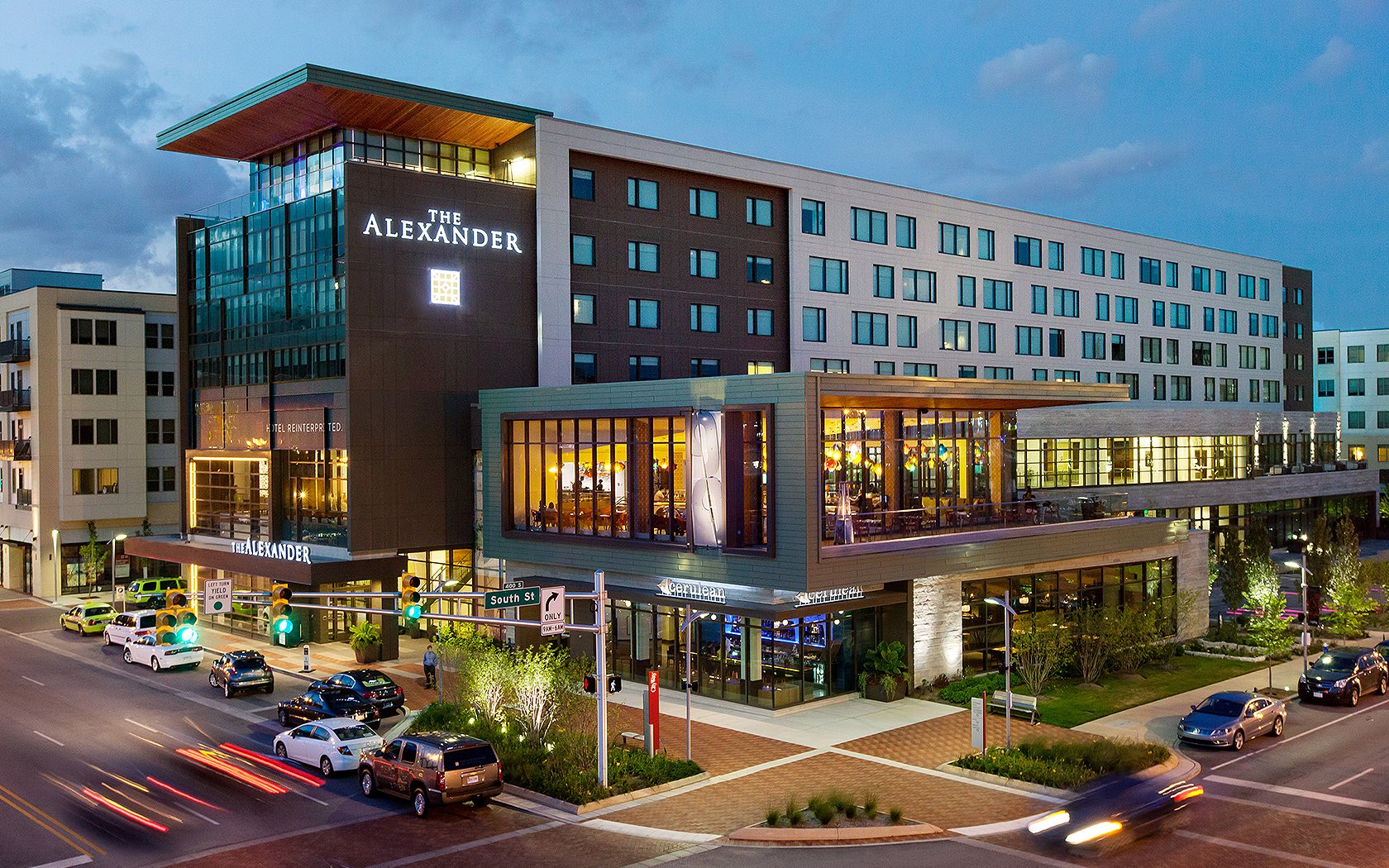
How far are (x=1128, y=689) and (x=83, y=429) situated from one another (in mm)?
64786

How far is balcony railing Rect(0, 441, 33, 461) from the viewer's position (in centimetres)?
7539

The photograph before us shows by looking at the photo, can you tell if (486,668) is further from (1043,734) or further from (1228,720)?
(1228,720)

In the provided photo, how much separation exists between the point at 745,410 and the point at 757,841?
17.5 m

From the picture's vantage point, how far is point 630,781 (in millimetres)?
30672

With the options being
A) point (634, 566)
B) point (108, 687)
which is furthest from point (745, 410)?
point (108, 687)

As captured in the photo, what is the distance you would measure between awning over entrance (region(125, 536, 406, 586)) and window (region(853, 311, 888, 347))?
95.4ft

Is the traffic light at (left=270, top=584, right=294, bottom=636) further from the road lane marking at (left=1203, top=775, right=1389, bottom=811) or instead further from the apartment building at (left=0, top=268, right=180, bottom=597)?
the apartment building at (left=0, top=268, right=180, bottom=597)

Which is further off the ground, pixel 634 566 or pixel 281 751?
pixel 634 566

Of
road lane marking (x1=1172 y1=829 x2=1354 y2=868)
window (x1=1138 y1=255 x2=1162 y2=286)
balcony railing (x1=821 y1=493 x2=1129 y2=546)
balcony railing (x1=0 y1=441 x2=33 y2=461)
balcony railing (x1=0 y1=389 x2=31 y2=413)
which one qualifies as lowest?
road lane marking (x1=1172 y1=829 x2=1354 y2=868)

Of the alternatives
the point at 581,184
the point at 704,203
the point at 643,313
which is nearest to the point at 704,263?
the point at 704,203

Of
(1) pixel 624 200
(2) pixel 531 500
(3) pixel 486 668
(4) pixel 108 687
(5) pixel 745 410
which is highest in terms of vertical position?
(1) pixel 624 200

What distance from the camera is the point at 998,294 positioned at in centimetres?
7406

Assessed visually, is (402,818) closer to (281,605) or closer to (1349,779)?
(281,605)

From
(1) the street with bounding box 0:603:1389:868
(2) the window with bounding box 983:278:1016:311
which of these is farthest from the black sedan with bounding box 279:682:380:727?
(2) the window with bounding box 983:278:1016:311
